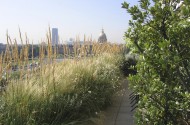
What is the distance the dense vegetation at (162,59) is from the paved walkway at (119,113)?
2.56m

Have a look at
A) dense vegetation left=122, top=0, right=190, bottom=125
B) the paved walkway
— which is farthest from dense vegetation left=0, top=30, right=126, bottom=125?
dense vegetation left=122, top=0, right=190, bottom=125

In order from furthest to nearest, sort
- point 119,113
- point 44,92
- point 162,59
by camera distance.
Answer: point 119,113 → point 44,92 → point 162,59

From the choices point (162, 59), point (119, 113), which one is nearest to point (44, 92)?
point (119, 113)

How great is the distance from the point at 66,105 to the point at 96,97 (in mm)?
997

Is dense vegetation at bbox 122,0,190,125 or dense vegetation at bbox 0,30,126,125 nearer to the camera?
dense vegetation at bbox 122,0,190,125

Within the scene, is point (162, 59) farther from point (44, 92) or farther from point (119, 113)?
point (119, 113)

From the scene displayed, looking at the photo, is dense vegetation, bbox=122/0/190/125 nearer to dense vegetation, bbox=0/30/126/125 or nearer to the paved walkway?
dense vegetation, bbox=0/30/126/125

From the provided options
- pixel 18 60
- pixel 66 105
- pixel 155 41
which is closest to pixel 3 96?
pixel 18 60

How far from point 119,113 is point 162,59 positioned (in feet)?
11.8

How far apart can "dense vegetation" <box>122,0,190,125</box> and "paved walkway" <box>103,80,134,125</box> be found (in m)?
2.56

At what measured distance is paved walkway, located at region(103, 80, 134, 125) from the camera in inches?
194

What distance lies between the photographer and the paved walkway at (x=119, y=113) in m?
4.92

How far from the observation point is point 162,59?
2018 mm

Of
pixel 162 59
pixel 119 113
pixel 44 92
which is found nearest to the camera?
pixel 162 59
